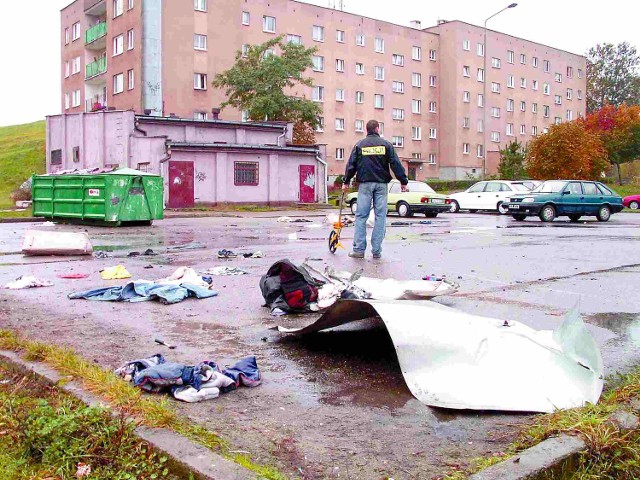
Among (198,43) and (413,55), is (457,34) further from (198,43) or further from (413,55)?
(198,43)

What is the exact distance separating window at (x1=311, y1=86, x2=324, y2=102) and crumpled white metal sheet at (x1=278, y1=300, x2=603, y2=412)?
Result: 53.0 meters

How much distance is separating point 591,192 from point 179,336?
2464cm

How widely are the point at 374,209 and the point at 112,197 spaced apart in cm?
1201

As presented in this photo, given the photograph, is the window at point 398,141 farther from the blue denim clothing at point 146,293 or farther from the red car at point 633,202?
the blue denim clothing at point 146,293

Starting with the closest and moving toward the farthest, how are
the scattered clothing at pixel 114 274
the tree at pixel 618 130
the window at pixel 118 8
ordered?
the scattered clothing at pixel 114 274, the window at pixel 118 8, the tree at pixel 618 130

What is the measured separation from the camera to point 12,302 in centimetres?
687

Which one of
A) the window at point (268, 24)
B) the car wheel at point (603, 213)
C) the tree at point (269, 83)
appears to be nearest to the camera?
the car wheel at point (603, 213)

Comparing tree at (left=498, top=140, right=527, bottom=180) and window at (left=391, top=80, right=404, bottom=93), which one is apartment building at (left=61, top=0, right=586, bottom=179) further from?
tree at (left=498, top=140, right=527, bottom=180)

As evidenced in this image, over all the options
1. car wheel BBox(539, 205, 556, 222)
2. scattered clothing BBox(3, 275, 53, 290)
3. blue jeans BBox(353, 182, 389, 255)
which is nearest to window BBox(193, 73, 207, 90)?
car wheel BBox(539, 205, 556, 222)

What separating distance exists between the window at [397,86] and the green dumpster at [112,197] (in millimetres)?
43103

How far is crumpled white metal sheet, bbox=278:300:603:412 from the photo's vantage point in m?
3.68

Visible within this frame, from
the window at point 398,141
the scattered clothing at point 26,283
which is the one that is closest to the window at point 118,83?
the window at point 398,141

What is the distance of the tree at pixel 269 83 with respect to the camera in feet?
147

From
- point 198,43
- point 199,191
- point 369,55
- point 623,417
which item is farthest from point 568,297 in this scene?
point 369,55
